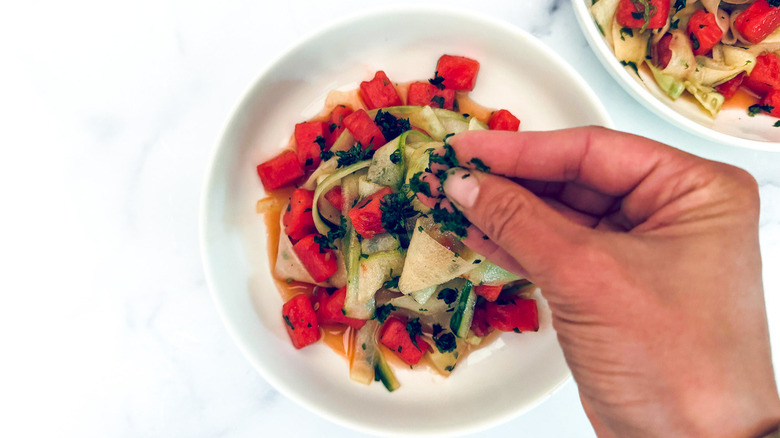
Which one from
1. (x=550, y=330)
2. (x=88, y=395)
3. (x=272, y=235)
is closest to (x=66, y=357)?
(x=88, y=395)

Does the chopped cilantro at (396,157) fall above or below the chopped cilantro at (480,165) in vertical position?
below

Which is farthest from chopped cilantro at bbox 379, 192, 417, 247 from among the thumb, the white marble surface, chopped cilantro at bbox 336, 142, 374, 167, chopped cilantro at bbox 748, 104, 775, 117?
chopped cilantro at bbox 748, 104, 775, 117

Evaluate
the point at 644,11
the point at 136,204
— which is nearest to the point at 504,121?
the point at 644,11

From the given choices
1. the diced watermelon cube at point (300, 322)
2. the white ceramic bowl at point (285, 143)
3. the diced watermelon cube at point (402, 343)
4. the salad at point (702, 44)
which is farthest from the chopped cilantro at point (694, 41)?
the diced watermelon cube at point (300, 322)

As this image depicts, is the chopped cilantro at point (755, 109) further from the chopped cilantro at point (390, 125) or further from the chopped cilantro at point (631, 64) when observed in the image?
the chopped cilantro at point (390, 125)

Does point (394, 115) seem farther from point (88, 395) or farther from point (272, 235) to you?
point (88, 395)

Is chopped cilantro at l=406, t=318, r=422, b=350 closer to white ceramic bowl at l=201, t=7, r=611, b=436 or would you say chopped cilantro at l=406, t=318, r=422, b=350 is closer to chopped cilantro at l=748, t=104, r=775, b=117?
white ceramic bowl at l=201, t=7, r=611, b=436
